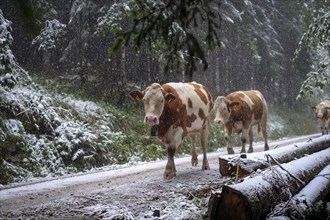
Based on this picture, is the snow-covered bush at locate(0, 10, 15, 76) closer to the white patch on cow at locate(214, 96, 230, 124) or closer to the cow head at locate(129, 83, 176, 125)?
the cow head at locate(129, 83, 176, 125)

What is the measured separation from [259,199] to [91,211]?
2453 mm

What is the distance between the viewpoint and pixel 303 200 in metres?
5.36

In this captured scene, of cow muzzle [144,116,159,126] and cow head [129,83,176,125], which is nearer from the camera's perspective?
cow muzzle [144,116,159,126]

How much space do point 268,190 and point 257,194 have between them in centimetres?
39

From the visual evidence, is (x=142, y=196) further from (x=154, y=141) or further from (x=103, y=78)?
(x=103, y=78)

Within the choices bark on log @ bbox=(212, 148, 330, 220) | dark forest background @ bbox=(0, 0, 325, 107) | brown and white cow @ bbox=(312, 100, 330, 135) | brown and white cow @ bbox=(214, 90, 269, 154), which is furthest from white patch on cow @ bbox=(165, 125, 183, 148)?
brown and white cow @ bbox=(312, 100, 330, 135)

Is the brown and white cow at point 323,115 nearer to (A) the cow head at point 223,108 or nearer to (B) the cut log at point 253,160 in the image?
(A) the cow head at point 223,108

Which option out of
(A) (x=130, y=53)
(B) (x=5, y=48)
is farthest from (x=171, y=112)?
(A) (x=130, y=53)

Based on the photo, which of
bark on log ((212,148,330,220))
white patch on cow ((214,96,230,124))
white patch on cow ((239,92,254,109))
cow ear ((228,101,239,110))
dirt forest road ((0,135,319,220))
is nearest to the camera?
bark on log ((212,148,330,220))

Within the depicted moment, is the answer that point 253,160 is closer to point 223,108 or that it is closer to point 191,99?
point 191,99

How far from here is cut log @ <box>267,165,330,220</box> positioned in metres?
4.87

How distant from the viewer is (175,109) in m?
8.27

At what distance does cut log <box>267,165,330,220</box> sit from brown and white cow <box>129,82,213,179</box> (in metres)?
2.96

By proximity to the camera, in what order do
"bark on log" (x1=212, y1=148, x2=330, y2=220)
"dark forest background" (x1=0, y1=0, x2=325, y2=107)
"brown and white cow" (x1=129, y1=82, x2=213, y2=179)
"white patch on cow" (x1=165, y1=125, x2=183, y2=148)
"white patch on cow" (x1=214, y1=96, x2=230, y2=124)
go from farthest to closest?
"dark forest background" (x1=0, y1=0, x2=325, y2=107) < "white patch on cow" (x1=214, y1=96, x2=230, y2=124) < "white patch on cow" (x1=165, y1=125, x2=183, y2=148) < "brown and white cow" (x1=129, y1=82, x2=213, y2=179) < "bark on log" (x1=212, y1=148, x2=330, y2=220)
